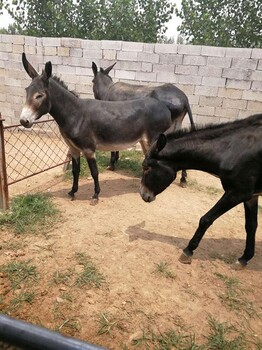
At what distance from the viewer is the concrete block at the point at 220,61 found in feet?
24.0

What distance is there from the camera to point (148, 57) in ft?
26.7

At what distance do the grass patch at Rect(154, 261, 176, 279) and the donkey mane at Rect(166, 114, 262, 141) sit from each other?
1.57m

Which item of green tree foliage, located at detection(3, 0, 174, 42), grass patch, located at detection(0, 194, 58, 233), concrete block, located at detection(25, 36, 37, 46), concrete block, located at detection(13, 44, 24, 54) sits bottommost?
grass patch, located at detection(0, 194, 58, 233)

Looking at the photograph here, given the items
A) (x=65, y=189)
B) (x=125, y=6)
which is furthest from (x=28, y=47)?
(x=125, y=6)

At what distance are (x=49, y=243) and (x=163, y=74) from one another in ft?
20.4

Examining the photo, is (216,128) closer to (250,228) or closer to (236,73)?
(250,228)

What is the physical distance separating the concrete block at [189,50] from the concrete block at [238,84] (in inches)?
46.0

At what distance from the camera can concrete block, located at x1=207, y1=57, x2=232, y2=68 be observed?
24.0ft

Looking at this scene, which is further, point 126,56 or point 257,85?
point 126,56

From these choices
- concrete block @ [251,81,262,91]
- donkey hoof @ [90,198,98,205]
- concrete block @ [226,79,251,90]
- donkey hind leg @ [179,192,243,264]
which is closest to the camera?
donkey hind leg @ [179,192,243,264]

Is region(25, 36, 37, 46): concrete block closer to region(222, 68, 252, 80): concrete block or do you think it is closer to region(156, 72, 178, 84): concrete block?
Result: region(156, 72, 178, 84): concrete block

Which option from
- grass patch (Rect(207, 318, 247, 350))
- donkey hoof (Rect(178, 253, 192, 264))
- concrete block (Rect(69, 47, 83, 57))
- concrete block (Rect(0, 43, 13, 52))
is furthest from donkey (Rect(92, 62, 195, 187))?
concrete block (Rect(0, 43, 13, 52))

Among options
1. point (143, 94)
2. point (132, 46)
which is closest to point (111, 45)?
point (132, 46)

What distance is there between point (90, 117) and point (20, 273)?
277 centimetres
